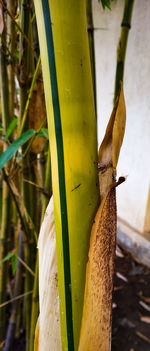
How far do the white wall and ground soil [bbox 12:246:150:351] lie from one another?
23 cm

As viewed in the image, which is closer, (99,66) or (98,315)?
(98,315)

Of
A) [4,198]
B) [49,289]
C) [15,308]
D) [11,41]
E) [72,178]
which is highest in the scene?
[11,41]

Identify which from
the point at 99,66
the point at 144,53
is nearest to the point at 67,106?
the point at 144,53

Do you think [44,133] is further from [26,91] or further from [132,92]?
[132,92]

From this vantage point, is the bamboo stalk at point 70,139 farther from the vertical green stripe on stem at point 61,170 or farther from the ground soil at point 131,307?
the ground soil at point 131,307

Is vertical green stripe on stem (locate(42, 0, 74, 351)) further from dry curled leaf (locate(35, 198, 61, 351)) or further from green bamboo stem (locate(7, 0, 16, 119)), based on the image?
green bamboo stem (locate(7, 0, 16, 119))

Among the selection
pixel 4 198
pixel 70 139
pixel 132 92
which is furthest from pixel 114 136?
pixel 132 92

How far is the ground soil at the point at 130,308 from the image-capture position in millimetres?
962

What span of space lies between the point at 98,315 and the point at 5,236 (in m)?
0.49

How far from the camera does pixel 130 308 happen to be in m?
1.12

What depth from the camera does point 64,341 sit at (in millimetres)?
→ 206

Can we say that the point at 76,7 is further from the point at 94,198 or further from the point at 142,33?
the point at 142,33

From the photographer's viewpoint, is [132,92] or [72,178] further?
[132,92]

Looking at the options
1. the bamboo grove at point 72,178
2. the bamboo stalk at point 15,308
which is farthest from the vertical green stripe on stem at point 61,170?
the bamboo stalk at point 15,308
